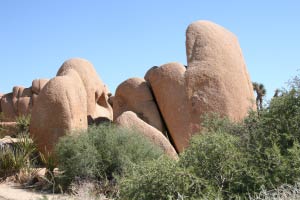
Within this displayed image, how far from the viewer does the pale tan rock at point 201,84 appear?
14.2 metres

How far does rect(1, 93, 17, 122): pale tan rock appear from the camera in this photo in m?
26.4

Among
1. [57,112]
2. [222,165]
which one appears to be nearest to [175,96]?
[57,112]

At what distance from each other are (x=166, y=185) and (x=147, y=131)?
25.2 ft

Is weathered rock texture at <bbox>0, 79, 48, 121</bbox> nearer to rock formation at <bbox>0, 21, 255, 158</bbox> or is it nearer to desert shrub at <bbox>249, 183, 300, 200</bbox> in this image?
rock formation at <bbox>0, 21, 255, 158</bbox>

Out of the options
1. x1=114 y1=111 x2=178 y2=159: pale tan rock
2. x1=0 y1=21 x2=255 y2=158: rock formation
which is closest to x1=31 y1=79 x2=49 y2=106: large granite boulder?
x1=0 y1=21 x2=255 y2=158: rock formation

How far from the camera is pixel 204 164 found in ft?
20.4

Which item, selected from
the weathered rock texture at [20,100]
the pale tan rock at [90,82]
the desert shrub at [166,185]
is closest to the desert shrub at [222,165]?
the desert shrub at [166,185]

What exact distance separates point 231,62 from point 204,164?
8.98 meters

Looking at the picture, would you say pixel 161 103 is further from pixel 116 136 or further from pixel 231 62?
pixel 116 136

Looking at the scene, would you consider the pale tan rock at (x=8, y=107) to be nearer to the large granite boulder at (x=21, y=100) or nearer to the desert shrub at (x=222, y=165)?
the large granite boulder at (x=21, y=100)

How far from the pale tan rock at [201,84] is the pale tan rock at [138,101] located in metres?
0.26

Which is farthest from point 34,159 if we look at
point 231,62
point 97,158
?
point 231,62

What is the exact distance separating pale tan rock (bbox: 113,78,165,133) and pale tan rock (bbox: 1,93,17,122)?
38.8ft

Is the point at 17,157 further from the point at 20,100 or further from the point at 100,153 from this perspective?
the point at 20,100
